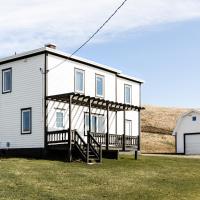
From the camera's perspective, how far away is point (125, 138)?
33.7 metres

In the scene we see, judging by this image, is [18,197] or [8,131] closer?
[18,197]

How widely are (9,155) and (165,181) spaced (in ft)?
43.2

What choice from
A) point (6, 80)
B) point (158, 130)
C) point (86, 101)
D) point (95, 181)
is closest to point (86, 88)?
point (86, 101)

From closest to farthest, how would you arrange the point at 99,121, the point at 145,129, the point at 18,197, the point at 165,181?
the point at 18,197 < the point at 165,181 < the point at 99,121 < the point at 145,129

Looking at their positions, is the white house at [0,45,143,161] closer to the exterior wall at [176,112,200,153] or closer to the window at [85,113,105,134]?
the window at [85,113,105,134]

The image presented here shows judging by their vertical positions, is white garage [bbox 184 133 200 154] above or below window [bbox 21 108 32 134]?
below

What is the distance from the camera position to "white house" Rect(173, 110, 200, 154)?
50.3m

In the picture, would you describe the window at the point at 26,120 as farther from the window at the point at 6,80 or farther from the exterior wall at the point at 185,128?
the exterior wall at the point at 185,128

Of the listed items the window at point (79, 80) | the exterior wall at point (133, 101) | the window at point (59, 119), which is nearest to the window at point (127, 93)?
the exterior wall at point (133, 101)

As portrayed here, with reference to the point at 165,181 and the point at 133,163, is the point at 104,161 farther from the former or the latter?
the point at 165,181

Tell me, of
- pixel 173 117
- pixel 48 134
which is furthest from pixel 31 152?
pixel 173 117

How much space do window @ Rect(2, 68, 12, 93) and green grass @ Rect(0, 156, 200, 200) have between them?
8.22 m

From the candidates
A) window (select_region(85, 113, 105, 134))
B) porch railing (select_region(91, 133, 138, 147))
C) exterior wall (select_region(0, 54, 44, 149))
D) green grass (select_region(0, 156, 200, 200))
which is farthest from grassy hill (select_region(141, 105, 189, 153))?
green grass (select_region(0, 156, 200, 200))

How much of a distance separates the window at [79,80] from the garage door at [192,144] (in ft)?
64.6
